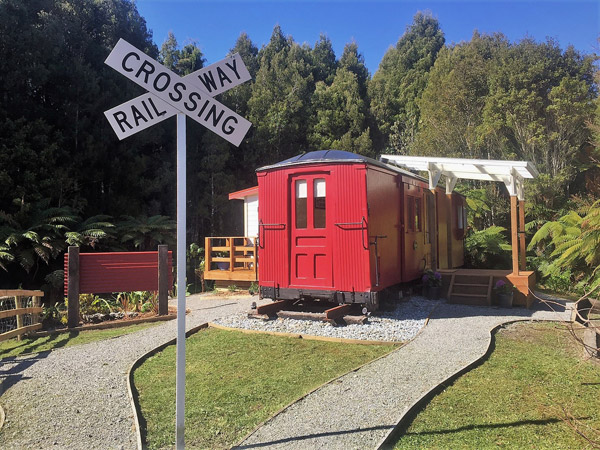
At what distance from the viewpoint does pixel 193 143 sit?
838 inches

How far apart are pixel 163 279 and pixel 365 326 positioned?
165 inches

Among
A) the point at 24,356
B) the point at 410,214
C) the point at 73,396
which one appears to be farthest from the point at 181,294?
the point at 410,214

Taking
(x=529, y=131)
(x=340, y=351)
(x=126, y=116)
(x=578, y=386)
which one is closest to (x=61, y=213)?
(x=340, y=351)

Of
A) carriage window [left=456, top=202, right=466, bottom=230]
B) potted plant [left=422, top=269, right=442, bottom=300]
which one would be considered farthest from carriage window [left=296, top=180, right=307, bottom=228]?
carriage window [left=456, top=202, right=466, bottom=230]

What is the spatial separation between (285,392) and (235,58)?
3.21m

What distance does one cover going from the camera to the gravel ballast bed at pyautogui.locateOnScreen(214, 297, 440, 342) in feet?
22.2

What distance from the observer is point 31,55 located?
48.3ft

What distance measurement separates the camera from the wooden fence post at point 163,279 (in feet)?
28.6

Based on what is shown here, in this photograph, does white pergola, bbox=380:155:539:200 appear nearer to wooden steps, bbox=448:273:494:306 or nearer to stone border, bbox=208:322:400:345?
wooden steps, bbox=448:273:494:306

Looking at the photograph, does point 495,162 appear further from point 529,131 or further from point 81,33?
point 81,33

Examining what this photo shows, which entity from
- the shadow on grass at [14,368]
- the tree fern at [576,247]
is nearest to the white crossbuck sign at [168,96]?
the shadow on grass at [14,368]

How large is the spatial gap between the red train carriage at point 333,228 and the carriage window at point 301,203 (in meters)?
0.02

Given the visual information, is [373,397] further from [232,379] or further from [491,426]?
[232,379]

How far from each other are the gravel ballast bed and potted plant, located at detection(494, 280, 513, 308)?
62.9 inches
